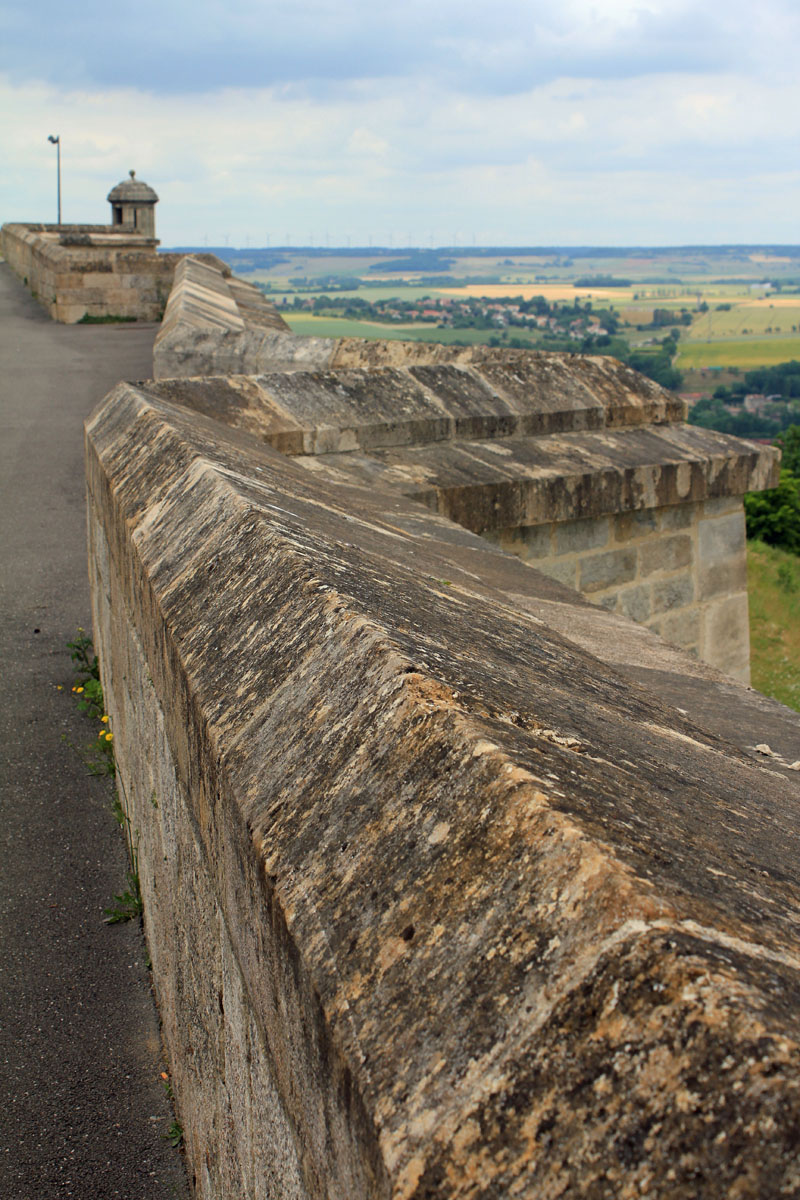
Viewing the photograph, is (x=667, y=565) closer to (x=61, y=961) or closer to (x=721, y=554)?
(x=721, y=554)

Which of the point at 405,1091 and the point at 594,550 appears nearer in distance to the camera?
the point at 405,1091

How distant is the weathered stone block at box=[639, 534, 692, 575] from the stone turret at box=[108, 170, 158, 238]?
30009 millimetres

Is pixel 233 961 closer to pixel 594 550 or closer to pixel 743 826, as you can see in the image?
pixel 743 826

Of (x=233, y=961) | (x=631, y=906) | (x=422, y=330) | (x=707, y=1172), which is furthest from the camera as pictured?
(x=422, y=330)

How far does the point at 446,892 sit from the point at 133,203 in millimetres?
34666

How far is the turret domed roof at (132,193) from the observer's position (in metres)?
32.3

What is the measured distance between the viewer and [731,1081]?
0.72 meters

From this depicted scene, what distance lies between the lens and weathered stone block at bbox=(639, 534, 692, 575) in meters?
5.49

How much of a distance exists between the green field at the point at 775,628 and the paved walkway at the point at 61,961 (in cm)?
717

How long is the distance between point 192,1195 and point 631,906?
1.68 meters

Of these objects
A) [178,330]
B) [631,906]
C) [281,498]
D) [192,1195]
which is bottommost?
[192,1195]

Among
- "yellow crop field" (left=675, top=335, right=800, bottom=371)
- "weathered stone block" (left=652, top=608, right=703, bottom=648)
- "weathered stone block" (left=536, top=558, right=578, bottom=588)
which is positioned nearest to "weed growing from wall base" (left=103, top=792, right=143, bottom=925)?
"weathered stone block" (left=536, top=558, right=578, bottom=588)

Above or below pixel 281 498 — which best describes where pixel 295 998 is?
below

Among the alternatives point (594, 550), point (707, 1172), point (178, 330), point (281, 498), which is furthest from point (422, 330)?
point (707, 1172)
